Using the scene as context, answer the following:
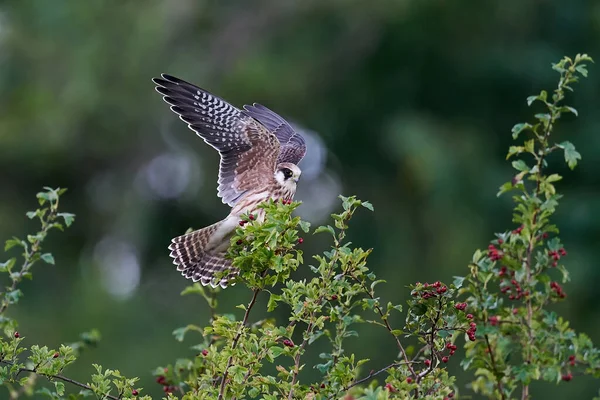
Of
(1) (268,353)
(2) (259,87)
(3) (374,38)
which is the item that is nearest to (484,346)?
(1) (268,353)

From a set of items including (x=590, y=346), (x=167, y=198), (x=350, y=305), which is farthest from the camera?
(x=167, y=198)

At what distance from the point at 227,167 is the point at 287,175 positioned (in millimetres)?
299

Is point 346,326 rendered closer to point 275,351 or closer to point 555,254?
point 275,351

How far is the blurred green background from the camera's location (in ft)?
A: 35.0

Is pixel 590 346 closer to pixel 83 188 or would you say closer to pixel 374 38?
pixel 374 38

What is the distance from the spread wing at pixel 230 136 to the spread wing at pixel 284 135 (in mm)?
227

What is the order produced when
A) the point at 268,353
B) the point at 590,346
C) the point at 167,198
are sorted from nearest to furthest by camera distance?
the point at 268,353, the point at 590,346, the point at 167,198

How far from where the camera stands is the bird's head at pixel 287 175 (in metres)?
4.84

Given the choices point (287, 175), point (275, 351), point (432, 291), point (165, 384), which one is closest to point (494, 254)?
point (432, 291)

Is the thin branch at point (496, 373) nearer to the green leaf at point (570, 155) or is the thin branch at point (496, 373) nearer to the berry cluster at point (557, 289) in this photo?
the berry cluster at point (557, 289)

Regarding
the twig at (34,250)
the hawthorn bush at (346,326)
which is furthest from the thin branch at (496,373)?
the twig at (34,250)

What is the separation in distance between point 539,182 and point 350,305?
2.45 ft

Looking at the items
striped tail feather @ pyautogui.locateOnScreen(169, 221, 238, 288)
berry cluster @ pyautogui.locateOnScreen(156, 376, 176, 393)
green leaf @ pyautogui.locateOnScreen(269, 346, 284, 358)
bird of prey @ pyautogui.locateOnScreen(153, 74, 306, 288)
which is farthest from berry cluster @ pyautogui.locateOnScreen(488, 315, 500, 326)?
striped tail feather @ pyautogui.locateOnScreen(169, 221, 238, 288)

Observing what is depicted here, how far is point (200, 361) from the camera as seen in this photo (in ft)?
10.9
